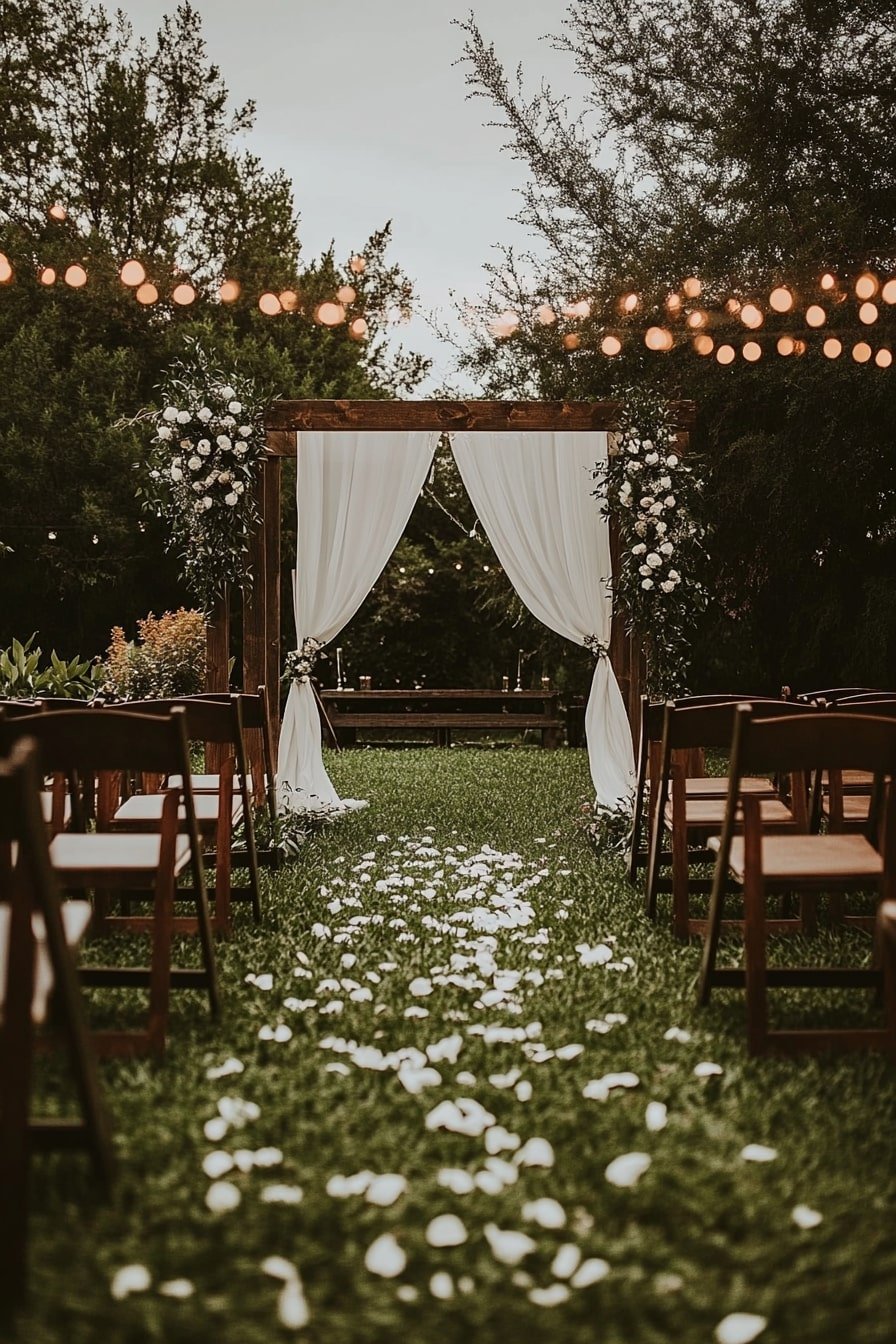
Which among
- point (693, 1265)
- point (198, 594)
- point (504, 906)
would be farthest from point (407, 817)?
point (693, 1265)

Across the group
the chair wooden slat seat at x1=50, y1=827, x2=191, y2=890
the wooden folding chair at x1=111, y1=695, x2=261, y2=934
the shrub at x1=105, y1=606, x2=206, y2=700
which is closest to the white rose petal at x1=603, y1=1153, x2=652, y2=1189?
the chair wooden slat seat at x1=50, y1=827, x2=191, y2=890

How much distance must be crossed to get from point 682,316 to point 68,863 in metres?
7.63

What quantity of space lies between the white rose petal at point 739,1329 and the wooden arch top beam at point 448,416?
5477 millimetres

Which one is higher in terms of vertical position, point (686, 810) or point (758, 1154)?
point (686, 810)

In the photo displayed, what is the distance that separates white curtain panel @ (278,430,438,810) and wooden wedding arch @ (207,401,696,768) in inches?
6.7

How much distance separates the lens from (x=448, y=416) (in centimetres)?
657

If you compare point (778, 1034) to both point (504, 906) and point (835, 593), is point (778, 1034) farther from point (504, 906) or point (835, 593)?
point (835, 593)

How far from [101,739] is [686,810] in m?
2.16

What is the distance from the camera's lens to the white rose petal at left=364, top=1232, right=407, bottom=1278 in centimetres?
173

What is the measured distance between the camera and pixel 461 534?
46.2ft

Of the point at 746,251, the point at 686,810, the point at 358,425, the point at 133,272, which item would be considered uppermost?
the point at 746,251

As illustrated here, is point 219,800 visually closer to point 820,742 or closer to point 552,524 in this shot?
point 820,742

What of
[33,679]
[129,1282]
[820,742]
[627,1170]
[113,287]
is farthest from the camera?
[113,287]

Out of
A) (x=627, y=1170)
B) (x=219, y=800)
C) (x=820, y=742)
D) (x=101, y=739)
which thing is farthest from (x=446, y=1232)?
(x=219, y=800)
